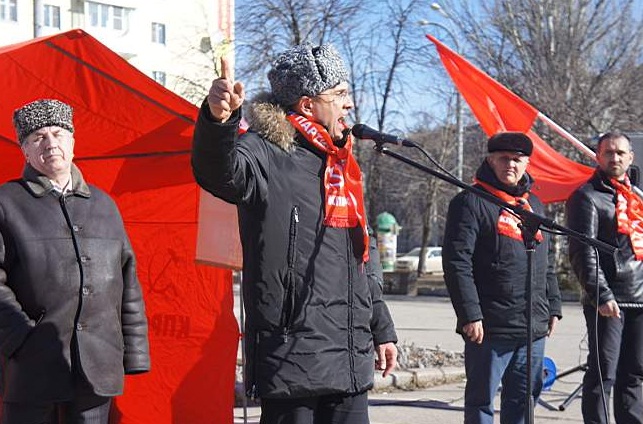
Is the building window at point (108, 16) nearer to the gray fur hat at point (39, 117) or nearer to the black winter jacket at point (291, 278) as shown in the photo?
the gray fur hat at point (39, 117)

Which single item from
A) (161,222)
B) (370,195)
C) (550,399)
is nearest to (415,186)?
(370,195)

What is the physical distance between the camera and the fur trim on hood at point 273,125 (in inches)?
145

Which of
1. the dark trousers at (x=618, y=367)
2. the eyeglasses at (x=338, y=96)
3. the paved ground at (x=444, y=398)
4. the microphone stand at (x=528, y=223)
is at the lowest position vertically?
the paved ground at (x=444, y=398)

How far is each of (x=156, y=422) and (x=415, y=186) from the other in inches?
1242

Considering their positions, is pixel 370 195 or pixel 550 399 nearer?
pixel 550 399

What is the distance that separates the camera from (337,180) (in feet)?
12.3

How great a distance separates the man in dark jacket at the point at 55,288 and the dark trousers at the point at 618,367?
118 inches

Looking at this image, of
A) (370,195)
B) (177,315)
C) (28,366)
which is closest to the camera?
(28,366)

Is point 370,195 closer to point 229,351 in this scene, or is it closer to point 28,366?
point 229,351

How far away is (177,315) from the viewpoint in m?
6.39

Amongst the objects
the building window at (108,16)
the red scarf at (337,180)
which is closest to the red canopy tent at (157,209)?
the red scarf at (337,180)

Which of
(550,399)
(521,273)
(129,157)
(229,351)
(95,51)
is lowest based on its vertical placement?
(550,399)

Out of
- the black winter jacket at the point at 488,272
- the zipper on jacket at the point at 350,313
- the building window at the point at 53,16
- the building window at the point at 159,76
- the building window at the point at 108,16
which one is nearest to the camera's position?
the zipper on jacket at the point at 350,313

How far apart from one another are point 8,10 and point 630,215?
4969cm
